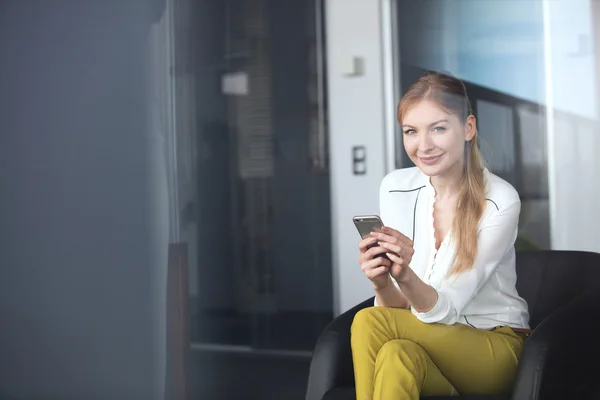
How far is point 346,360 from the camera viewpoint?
2.39 meters

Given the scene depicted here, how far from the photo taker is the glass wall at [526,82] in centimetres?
368

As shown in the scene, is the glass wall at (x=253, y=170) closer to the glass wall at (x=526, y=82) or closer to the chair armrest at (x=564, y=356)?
the glass wall at (x=526, y=82)

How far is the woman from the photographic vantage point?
2062 millimetres

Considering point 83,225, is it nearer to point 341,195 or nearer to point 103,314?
point 103,314

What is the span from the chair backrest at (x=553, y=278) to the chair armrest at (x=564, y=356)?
197 millimetres

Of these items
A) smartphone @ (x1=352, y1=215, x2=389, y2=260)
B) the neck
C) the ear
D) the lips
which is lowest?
smartphone @ (x1=352, y1=215, x2=389, y2=260)

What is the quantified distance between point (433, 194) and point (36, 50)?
1.65 meters

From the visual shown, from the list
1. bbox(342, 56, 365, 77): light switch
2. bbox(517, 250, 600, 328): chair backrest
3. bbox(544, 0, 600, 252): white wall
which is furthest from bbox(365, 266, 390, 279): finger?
bbox(342, 56, 365, 77): light switch

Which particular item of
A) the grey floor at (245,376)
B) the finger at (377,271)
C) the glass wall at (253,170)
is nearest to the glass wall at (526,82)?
the glass wall at (253,170)

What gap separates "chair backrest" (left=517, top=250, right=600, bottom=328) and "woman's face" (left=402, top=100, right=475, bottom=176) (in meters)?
0.70

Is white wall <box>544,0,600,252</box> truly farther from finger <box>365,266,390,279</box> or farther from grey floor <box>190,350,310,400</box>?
finger <box>365,266,390,279</box>

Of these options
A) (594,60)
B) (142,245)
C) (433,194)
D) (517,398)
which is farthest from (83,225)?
(594,60)

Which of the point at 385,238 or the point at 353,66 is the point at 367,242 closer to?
the point at 385,238

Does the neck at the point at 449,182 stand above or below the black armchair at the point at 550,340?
above
